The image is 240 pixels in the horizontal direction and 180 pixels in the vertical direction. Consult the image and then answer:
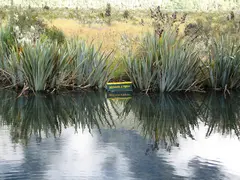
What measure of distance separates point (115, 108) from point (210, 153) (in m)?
3.23

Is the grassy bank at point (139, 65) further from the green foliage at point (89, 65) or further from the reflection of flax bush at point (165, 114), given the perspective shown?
the reflection of flax bush at point (165, 114)

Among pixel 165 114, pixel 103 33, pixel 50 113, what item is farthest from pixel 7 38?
pixel 103 33

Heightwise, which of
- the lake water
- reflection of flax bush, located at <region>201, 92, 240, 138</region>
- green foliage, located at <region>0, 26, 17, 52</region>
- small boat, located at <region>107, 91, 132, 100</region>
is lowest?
small boat, located at <region>107, 91, 132, 100</region>

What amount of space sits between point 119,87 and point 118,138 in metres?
4.39

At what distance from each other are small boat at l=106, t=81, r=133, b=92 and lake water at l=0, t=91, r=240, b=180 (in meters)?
0.95

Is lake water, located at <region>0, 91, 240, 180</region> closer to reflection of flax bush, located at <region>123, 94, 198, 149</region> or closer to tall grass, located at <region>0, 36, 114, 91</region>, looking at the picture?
reflection of flax bush, located at <region>123, 94, 198, 149</region>

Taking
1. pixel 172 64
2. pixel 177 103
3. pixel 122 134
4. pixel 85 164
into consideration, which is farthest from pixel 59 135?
pixel 172 64

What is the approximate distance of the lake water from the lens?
474 cm

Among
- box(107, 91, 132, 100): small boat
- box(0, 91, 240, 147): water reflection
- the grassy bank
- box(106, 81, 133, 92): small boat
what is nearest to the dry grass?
the grassy bank

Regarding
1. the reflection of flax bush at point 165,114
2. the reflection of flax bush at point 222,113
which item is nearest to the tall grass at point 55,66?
the reflection of flax bush at point 165,114

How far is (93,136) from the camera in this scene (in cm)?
622

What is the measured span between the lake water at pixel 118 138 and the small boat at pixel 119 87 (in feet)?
3.12

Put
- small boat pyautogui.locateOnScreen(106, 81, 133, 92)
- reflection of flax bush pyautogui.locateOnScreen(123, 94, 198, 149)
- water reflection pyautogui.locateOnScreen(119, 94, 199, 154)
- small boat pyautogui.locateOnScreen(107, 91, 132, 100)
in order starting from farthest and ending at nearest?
1. small boat pyautogui.locateOnScreen(106, 81, 133, 92)
2. small boat pyautogui.locateOnScreen(107, 91, 132, 100)
3. reflection of flax bush pyautogui.locateOnScreen(123, 94, 198, 149)
4. water reflection pyautogui.locateOnScreen(119, 94, 199, 154)

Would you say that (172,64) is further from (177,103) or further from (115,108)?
(115,108)
